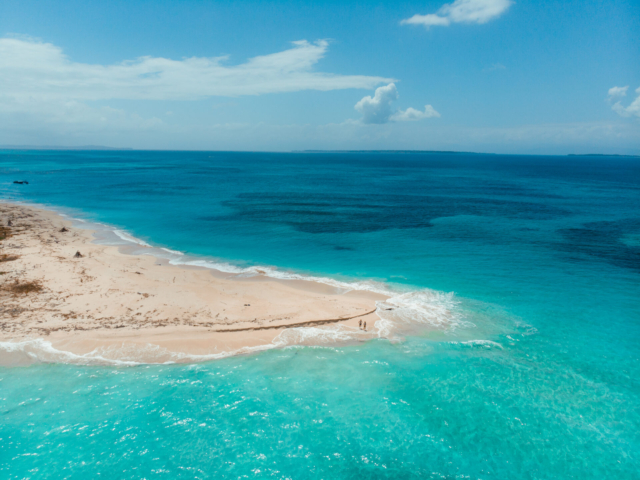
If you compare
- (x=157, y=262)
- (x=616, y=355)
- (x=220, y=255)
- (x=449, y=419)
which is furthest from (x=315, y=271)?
(x=616, y=355)

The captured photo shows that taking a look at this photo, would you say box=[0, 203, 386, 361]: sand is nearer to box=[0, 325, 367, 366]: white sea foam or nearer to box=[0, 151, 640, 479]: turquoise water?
box=[0, 325, 367, 366]: white sea foam

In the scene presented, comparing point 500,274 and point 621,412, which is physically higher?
point 500,274

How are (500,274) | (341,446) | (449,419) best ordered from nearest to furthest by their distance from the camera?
(341,446) < (449,419) < (500,274)

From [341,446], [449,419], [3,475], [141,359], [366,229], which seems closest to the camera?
[3,475]

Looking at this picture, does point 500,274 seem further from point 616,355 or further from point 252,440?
point 252,440

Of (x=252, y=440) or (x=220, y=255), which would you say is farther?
(x=220, y=255)

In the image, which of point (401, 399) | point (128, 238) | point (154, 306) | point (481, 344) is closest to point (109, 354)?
point (154, 306)

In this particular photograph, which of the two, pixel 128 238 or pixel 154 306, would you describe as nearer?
pixel 154 306

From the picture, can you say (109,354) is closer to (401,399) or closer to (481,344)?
(401,399)

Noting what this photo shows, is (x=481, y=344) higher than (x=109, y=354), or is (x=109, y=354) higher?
(x=481, y=344)
